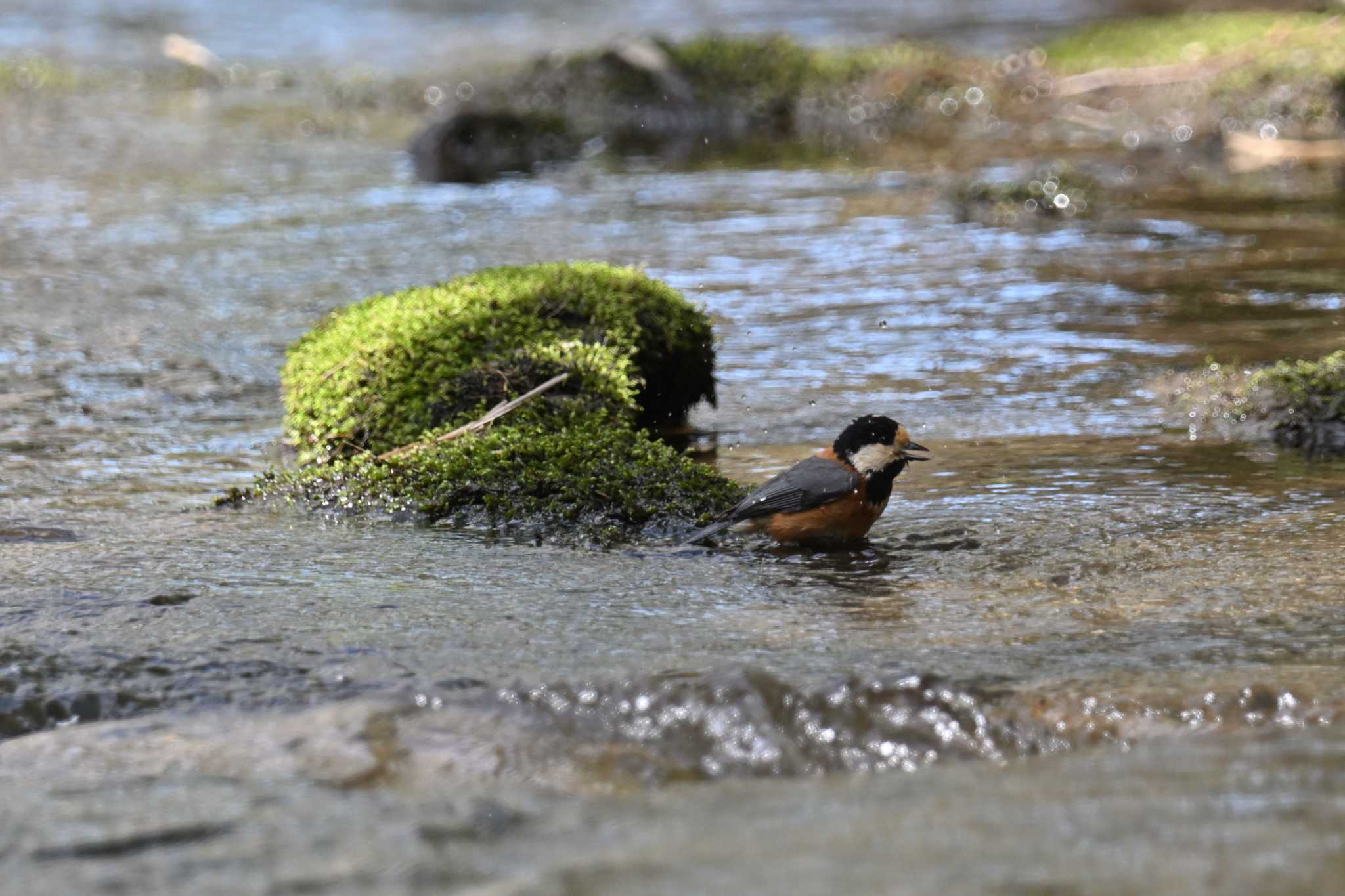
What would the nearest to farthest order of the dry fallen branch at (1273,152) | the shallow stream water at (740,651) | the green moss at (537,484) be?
1. the shallow stream water at (740,651)
2. the green moss at (537,484)
3. the dry fallen branch at (1273,152)

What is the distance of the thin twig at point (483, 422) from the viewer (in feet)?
20.5

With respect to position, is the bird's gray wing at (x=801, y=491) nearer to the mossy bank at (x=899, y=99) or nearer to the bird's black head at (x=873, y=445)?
the bird's black head at (x=873, y=445)

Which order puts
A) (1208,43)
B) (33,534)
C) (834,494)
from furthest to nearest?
(1208,43)
(33,534)
(834,494)

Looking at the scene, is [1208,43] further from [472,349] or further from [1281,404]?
[472,349]

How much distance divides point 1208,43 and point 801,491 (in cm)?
1584

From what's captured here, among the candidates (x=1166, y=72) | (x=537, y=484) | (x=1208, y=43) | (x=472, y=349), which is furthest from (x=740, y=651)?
(x=1208, y=43)

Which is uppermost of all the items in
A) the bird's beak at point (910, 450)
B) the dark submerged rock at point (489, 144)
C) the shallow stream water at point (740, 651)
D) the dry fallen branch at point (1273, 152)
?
the dark submerged rock at point (489, 144)

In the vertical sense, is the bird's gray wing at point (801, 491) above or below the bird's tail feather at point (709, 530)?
above

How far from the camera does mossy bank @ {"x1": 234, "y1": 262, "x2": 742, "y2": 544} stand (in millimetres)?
5762

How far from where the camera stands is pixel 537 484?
580 cm

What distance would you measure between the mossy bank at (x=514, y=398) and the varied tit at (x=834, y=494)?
0.32 metres

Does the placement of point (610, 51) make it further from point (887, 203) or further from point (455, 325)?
point (455, 325)

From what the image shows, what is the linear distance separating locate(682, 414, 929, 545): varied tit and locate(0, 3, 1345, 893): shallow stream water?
0.10 meters

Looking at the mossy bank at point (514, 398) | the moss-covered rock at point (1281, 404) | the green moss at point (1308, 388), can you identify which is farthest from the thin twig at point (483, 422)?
the green moss at point (1308, 388)
